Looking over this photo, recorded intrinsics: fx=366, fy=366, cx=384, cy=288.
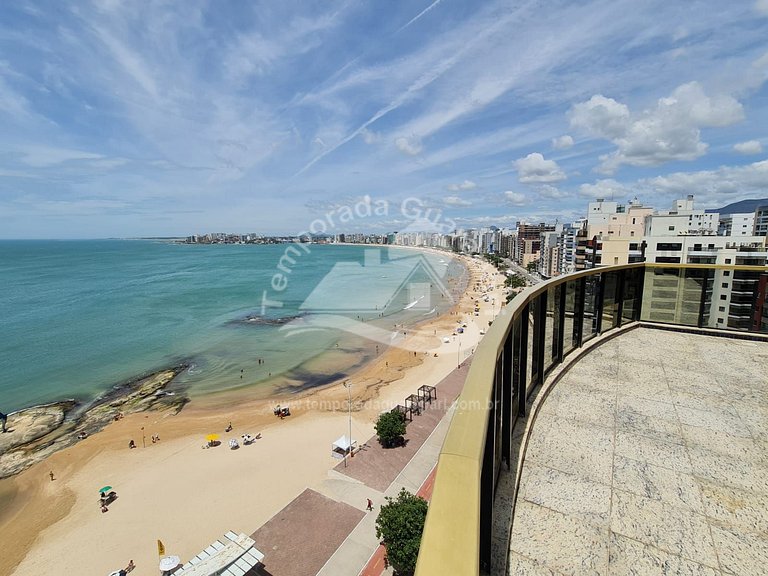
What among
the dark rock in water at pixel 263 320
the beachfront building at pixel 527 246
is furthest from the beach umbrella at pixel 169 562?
the beachfront building at pixel 527 246

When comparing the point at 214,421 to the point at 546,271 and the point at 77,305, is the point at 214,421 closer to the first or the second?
the point at 77,305

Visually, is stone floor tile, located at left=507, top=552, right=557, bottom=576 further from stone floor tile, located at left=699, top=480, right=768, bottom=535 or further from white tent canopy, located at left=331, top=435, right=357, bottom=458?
white tent canopy, located at left=331, top=435, right=357, bottom=458

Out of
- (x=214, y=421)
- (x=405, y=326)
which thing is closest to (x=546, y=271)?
(x=405, y=326)

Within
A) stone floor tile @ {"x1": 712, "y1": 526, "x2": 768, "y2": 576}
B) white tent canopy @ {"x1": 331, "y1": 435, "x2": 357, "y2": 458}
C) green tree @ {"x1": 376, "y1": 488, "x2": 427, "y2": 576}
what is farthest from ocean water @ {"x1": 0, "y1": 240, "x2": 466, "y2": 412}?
stone floor tile @ {"x1": 712, "y1": 526, "x2": 768, "y2": 576}

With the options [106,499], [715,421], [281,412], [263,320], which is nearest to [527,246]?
[263,320]

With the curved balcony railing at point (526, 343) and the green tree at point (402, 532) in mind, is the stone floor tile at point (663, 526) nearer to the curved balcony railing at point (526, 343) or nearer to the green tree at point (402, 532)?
the curved balcony railing at point (526, 343)

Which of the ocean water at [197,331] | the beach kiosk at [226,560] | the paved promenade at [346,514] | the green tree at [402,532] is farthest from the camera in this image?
the ocean water at [197,331]

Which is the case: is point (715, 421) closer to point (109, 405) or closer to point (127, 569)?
point (127, 569)
